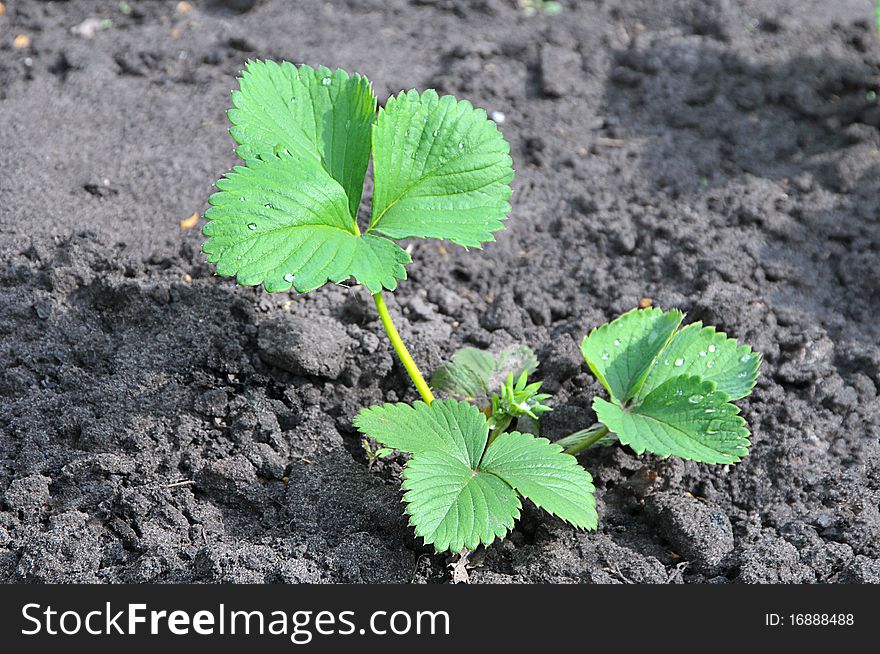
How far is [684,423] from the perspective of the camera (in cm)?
199

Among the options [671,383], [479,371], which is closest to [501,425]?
[479,371]

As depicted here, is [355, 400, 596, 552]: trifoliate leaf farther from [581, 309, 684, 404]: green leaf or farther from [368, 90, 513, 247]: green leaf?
[368, 90, 513, 247]: green leaf

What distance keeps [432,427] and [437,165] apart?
55 cm

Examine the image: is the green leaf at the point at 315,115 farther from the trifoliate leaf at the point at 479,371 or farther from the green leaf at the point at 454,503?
the green leaf at the point at 454,503

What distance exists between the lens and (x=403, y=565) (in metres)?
1.97

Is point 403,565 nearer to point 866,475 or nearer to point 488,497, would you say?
point 488,497

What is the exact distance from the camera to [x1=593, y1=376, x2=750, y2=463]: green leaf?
1.94 metres

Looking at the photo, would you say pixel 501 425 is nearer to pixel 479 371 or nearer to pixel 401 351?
pixel 479 371

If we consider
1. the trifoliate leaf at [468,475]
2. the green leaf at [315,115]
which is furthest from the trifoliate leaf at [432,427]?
the green leaf at [315,115]

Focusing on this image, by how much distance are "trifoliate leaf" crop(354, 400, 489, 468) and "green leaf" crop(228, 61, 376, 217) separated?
0.43 m

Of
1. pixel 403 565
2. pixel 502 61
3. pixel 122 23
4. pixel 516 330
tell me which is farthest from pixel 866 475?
pixel 122 23

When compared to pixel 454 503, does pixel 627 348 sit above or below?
above

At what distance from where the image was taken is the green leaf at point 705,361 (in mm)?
2104

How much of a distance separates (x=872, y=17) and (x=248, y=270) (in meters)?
2.66
